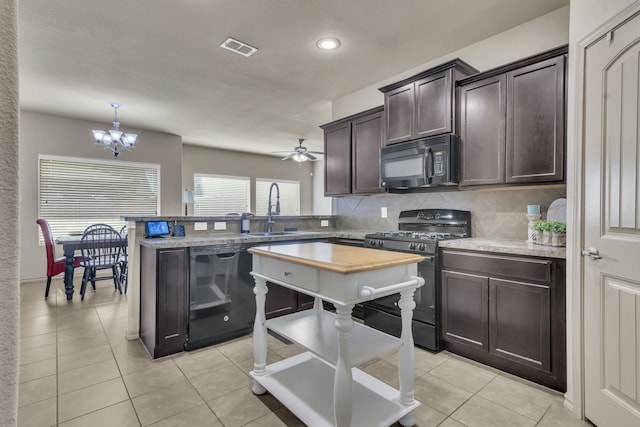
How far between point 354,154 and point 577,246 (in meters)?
2.40

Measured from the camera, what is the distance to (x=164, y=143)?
21.1 ft

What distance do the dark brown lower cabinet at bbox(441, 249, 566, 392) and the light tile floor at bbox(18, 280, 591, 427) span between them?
129mm

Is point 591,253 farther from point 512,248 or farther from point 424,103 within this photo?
point 424,103

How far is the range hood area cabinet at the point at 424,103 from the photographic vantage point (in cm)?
275

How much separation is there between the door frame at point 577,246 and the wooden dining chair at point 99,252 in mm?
4909

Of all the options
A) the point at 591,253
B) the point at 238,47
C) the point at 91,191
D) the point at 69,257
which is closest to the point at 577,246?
the point at 591,253

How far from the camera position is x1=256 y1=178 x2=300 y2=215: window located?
876 cm

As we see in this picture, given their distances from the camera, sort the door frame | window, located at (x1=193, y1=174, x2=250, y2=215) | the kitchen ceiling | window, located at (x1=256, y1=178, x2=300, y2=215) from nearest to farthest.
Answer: the door frame, the kitchen ceiling, window, located at (x1=193, y1=174, x2=250, y2=215), window, located at (x1=256, y1=178, x2=300, y2=215)

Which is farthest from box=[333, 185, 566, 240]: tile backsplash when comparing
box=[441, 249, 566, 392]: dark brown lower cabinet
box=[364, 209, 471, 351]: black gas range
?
box=[441, 249, 566, 392]: dark brown lower cabinet

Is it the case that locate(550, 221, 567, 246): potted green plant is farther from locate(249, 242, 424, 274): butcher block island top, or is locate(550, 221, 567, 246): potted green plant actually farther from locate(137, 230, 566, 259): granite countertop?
locate(249, 242, 424, 274): butcher block island top

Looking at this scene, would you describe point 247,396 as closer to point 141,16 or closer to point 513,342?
point 513,342

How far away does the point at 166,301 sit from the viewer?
101 inches

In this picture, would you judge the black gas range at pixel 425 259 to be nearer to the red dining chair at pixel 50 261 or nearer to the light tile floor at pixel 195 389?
the light tile floor at pixel 195 389

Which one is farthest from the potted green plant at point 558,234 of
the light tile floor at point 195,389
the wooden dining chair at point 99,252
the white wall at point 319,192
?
the white wall at point 319,192
